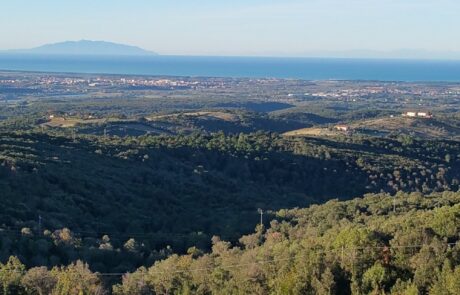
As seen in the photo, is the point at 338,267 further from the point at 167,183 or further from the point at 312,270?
the point at 167,183

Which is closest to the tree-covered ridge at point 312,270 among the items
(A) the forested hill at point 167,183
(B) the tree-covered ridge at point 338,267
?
(B) the tree-covered ridge at point 338,267

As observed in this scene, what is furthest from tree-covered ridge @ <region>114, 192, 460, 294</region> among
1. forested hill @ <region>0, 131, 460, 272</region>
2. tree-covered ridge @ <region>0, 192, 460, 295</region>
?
forested hill @ <region>0, 131, 460, 272</region>

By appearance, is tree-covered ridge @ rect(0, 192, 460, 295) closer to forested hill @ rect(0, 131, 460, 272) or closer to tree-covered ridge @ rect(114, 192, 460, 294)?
tree-covered ridge @ rect(114, 192, 460, 294)

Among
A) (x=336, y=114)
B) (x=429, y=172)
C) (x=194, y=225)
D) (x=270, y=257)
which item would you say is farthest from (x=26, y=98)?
(x=270, y=257)

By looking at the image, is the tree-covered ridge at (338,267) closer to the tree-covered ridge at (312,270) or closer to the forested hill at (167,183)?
the tree-covered ridge at (312,270)

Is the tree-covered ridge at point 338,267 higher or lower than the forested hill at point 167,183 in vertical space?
higher

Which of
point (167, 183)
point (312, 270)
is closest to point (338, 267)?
point (312, 270)

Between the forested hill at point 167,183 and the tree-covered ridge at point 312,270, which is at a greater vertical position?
the tree-covered ridge at point 312,270

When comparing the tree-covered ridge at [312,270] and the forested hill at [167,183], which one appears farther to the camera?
the forested hill at [167,183]
